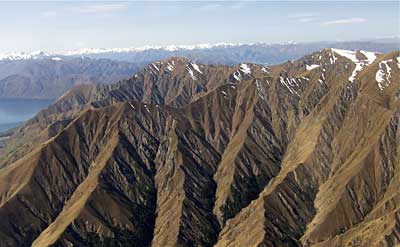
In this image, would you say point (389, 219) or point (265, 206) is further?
point (265, 206)

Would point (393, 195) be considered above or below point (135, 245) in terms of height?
above

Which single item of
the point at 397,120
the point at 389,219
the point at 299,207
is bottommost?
the point at 299,207

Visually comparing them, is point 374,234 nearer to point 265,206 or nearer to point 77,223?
point 265,206

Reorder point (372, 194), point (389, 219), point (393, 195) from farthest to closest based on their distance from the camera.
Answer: point (372, 194) → point (393, 195) → point (389, 219)

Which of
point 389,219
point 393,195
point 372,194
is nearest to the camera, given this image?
point 389,219

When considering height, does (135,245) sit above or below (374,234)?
below

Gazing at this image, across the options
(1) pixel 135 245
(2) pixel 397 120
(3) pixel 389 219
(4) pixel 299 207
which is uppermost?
(2) pixel 397 120

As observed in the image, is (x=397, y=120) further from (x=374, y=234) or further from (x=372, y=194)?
(x=374, y=234)

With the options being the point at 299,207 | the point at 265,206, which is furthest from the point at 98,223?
the point at 299,207

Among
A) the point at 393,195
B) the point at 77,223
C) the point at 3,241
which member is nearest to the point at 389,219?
the point at 393,195
